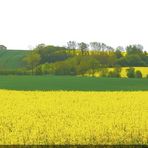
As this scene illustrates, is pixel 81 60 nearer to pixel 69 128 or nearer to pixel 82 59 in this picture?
pixel 82 59

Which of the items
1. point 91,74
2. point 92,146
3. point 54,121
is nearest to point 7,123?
point 54,121

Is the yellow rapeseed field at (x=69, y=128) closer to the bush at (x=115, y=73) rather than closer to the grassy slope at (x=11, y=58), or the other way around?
the bush at (x=115, y=73)

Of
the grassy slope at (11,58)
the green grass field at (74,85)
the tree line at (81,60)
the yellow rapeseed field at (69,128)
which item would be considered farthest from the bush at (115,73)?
the yellow rapeseed field at (69,128)

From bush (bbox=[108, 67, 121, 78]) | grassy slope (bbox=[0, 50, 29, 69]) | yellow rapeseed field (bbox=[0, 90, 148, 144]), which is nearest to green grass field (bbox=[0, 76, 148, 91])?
bush (bbox=[108, 67, 121, 78])

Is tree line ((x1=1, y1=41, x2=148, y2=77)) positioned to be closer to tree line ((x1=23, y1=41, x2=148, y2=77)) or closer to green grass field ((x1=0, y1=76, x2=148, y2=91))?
tree line ((x1=23, y1=41, x2=148, y2=77))

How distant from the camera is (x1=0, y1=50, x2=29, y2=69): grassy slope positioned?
77.8 meters

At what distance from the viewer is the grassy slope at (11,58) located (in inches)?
3061

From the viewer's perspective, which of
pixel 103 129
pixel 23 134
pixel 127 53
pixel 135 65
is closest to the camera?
pixel 23 134

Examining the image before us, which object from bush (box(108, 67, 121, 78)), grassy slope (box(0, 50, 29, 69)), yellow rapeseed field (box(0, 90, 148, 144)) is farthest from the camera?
grassy slope (box(0, 50, 29, 69))

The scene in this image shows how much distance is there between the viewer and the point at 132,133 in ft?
31.3

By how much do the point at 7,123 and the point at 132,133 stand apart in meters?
4.45

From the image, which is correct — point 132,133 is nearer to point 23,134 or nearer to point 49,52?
point 23,134

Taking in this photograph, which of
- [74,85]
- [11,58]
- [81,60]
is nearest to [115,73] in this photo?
[81,60]

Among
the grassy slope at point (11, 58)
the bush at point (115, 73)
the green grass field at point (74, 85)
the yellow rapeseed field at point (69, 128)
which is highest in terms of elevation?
the grassy slope at point (11, 58)
